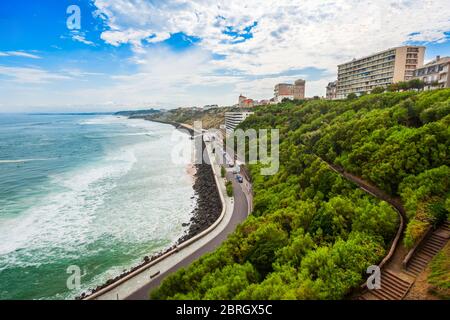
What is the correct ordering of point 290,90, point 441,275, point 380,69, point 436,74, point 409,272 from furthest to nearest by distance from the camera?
point 290,90
point 380,69
point 436,74
point 409,272
point 441,275

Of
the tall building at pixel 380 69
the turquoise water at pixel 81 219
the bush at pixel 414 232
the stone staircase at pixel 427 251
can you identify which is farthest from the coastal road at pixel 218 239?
the tall building at pixel 380 69

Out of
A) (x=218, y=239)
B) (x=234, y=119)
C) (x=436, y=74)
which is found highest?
(x=436, y=74)

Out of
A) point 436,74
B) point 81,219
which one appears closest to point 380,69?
point 436,74

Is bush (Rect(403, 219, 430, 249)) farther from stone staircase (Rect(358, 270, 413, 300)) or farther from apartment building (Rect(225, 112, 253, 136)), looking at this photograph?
apartment building (Rect(225, 112, 253, 136))

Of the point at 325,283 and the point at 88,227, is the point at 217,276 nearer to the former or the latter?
the point at 325,283

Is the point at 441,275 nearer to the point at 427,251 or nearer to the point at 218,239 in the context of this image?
the point at 427,251

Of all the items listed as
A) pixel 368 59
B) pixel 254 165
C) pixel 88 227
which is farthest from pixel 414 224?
pixel 368 59
